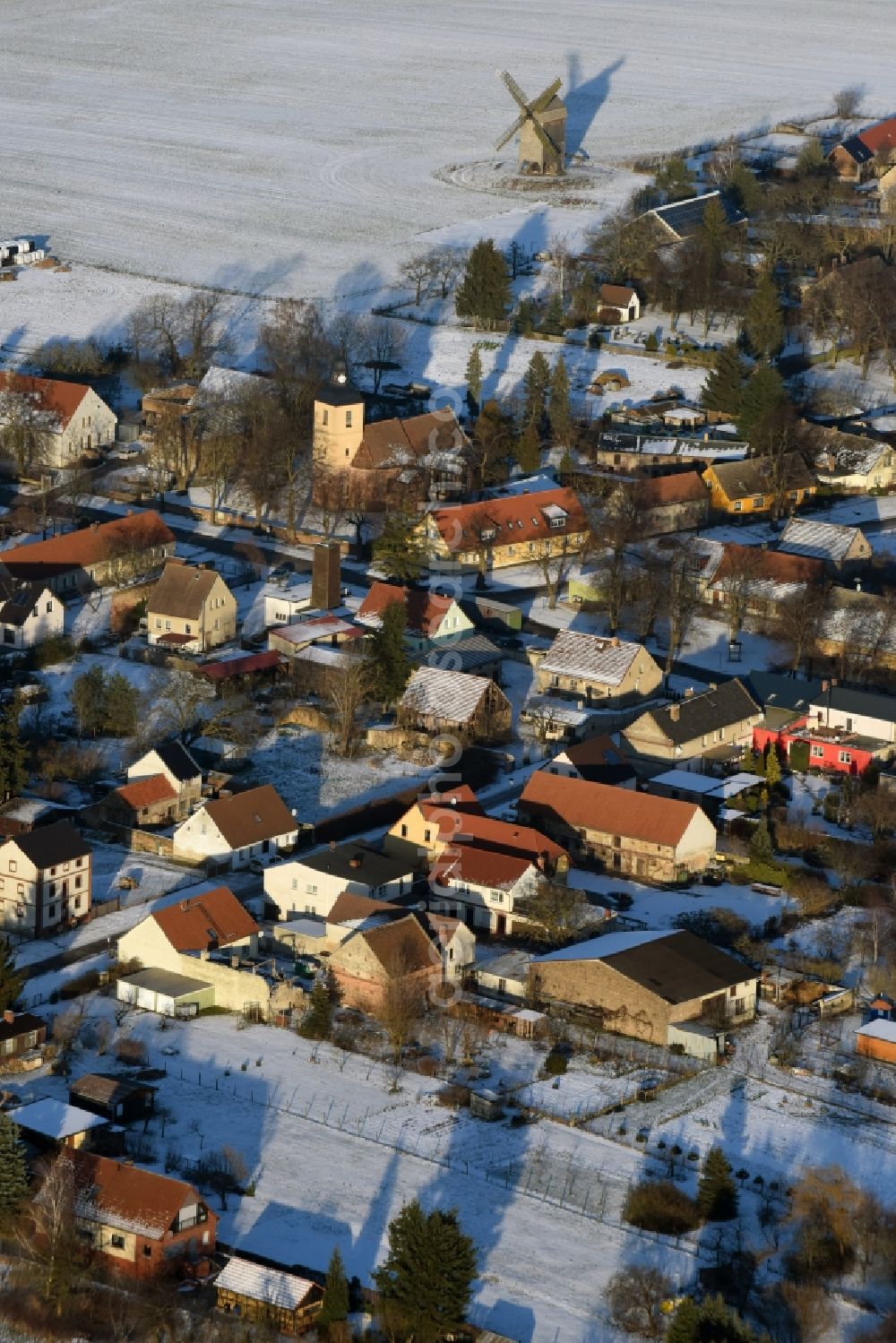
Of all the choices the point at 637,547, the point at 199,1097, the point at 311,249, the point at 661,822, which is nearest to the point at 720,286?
the point at 311,249

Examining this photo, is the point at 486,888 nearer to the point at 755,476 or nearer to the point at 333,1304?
the point at 333,1304

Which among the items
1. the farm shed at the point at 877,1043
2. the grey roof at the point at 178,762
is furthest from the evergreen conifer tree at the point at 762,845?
the grey roof at the point at 178,762

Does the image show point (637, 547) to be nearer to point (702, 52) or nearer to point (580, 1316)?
point (580, 1316)

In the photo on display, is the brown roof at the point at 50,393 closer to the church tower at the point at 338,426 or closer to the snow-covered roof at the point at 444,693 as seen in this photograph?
the church tower at the point at 338,426

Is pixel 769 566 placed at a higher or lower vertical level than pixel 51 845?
lower

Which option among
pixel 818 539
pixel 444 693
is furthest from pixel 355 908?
pixel 818 539

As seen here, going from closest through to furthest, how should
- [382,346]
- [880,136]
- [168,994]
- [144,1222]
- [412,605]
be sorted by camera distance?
[144,1222] → [168,994] → [412,605] → [382,346] → [880,136]
